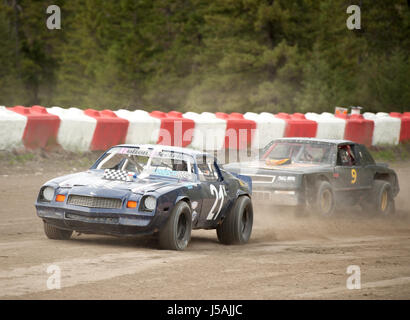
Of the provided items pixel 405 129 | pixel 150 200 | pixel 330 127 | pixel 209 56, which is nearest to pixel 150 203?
pixel 150 200

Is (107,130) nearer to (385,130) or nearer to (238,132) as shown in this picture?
(238,132)

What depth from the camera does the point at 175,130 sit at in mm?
18969

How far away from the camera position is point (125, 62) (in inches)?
2051

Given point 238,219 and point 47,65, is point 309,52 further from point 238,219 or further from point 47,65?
point 238,219

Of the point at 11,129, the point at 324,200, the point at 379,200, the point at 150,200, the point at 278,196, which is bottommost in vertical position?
the point at 379,200

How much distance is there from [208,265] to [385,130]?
58.6ft

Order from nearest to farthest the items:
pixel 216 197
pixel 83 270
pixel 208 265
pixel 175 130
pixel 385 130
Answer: pixel 83 270 < pixel 208 265 < pixel 216 197 < pixel 175 130 < pixel 385 130

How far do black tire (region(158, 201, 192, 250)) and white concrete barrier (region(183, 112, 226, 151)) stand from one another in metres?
10.5

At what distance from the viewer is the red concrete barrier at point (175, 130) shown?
61.6 feet

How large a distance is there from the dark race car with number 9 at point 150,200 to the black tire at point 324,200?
10.5 feet

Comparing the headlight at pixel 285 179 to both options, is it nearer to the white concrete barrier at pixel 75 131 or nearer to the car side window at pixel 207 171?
the car side window at pixel 207 171

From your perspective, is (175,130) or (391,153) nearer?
(175,130)

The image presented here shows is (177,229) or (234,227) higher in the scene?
(177,229)

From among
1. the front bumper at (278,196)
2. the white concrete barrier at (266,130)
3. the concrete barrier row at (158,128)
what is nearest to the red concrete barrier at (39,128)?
the concrete barrier row at (158,128)
